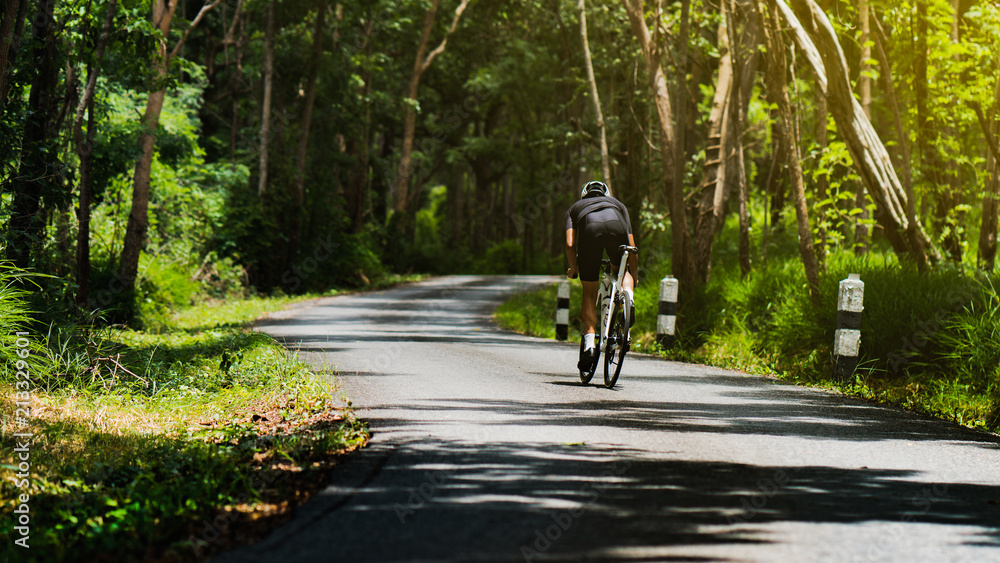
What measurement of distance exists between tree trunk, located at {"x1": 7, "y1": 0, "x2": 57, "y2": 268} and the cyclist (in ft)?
21.1

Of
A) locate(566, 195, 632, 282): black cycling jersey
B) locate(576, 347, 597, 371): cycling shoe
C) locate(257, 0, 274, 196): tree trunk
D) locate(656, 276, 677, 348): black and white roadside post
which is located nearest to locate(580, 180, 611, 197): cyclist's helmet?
locate(566, 195, 632, 282): black cycling jersey

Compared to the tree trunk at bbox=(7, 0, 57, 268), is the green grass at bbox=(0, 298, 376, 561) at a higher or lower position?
lower

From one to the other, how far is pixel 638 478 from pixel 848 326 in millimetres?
5234

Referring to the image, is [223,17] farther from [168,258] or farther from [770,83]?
[770,83]

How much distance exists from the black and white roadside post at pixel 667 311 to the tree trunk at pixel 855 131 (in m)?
2.98

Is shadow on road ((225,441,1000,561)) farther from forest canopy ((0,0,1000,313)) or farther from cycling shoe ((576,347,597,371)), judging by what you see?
forest canopy ((0,0,1000,313))

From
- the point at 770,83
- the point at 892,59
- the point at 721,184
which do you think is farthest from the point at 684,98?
the point at 892,59

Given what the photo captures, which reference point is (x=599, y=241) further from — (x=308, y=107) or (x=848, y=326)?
(x=308, y=107)

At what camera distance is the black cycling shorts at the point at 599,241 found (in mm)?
9023

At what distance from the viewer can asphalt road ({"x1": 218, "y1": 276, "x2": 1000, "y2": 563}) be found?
4.00 m

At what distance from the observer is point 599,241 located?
29.7 ft

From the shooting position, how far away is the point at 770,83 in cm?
1293

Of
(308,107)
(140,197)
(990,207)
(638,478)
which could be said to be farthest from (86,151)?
(308,107)

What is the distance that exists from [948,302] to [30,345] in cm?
884
